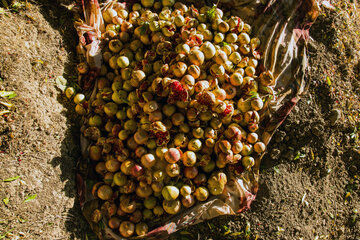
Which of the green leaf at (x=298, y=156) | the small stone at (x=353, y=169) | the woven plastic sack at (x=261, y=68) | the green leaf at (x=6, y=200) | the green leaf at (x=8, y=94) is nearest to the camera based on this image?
the green leaf at (x=6, y=200)

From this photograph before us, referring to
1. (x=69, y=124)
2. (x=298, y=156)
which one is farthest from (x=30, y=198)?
(x=298, y=156)

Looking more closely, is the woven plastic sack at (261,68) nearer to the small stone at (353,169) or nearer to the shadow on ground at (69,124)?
the shadow on ground at (69,124)

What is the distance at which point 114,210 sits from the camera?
3.12 meters

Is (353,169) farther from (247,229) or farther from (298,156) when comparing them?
(247,229)

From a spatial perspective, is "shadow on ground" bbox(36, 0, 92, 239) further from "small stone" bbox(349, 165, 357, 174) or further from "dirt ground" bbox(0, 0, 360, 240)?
"small stone" bbox(349, 165, 357, 174)

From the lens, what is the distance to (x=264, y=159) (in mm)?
3645

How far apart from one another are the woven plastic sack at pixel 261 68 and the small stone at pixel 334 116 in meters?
0.72

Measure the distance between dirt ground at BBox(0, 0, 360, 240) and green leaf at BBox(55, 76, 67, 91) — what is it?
0.18 feet

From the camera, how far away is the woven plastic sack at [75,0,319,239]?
→ 313cm

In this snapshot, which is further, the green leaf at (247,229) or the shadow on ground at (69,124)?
the green leaf at (247,229)

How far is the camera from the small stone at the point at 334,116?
3879 millimetres

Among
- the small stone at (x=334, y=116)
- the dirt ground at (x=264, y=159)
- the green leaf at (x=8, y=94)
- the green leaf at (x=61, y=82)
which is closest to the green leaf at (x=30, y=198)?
the dirt ground at (x=264, y=159)

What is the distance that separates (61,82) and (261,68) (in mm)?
2850

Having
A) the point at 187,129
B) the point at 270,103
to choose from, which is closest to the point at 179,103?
the point at 187,129
